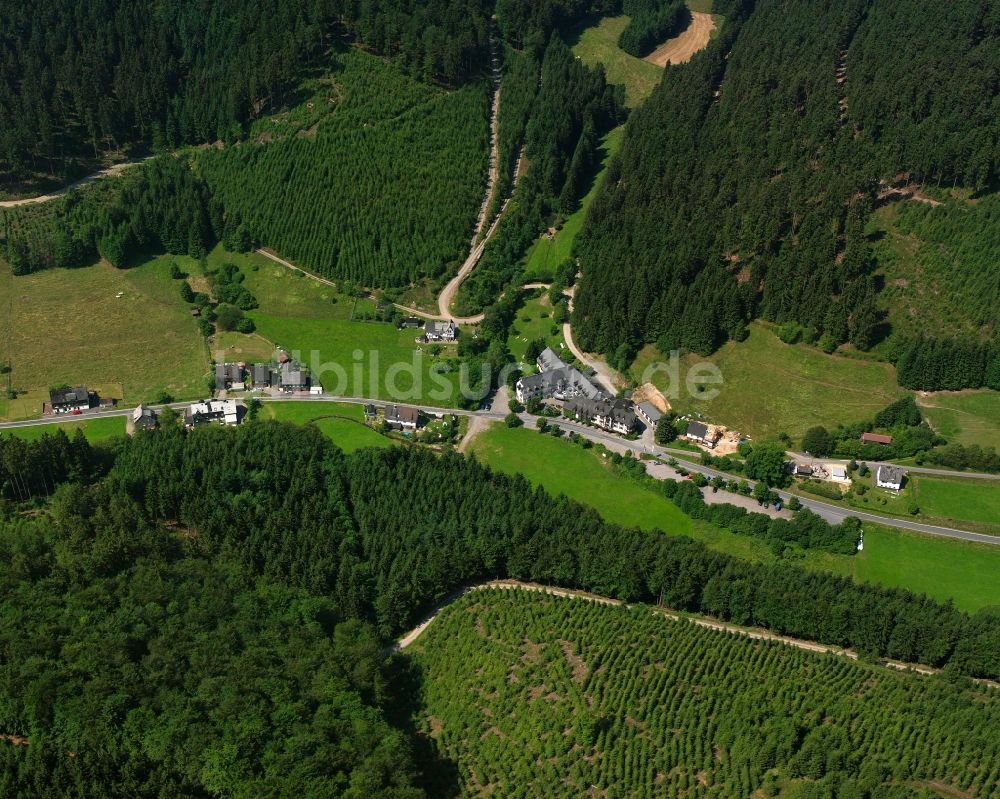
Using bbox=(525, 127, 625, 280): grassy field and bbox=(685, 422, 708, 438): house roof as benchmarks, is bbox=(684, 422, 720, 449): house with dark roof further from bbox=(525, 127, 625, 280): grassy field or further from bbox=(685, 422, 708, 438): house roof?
bbox=(525, 127, 625, 280): grassy field

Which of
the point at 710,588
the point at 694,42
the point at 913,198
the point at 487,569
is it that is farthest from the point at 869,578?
the point at 694,42

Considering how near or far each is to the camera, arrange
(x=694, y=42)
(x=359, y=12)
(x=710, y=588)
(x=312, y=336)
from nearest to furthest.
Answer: (x=710, y=588), (x=312, y=336), (x=359, y=12), (x=694, y=42)

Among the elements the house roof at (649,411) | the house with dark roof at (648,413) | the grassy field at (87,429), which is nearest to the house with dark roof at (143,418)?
the grassy field at (87,429)

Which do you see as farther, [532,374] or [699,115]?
[699,115]

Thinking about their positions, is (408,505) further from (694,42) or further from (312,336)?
(694,42)

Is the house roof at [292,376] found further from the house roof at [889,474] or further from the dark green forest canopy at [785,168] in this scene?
the house roof at [889,474]

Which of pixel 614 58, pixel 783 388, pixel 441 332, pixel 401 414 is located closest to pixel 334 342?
pixel 441 332

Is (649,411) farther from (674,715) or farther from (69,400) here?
(69,400)
